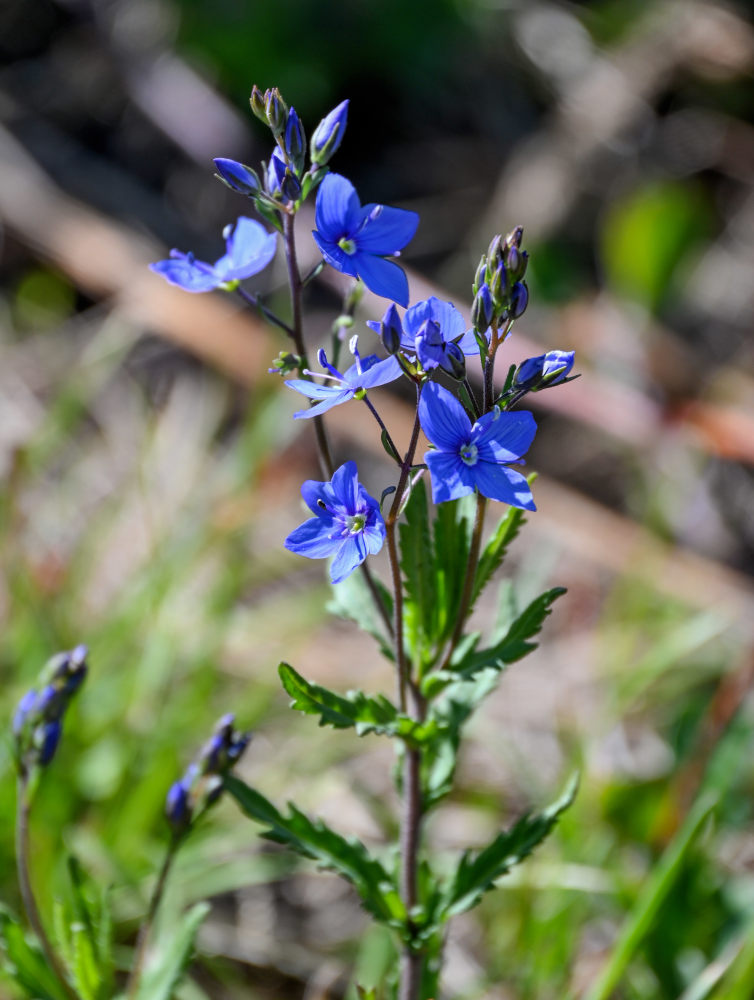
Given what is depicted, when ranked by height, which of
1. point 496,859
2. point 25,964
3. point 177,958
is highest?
point 496,859

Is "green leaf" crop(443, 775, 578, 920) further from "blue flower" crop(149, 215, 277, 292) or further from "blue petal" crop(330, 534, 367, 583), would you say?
"blue flower" crop(149, 215, 277, 292)

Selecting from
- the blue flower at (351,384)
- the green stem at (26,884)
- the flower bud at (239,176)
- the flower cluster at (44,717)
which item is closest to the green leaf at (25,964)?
the green stem at (26,884)

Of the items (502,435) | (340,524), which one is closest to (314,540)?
(340,524)

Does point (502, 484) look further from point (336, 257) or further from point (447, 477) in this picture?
point (336, 257)

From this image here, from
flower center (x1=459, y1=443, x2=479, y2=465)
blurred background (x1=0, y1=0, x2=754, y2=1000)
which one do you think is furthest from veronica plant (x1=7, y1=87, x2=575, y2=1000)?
blurred background (x1=0, y1=0, x2=754, y2=1000)

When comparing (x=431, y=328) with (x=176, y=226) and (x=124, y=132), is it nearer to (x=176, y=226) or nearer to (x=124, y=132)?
(x=176, y=226)

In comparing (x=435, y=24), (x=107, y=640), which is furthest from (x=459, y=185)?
(x=107, y=640)
